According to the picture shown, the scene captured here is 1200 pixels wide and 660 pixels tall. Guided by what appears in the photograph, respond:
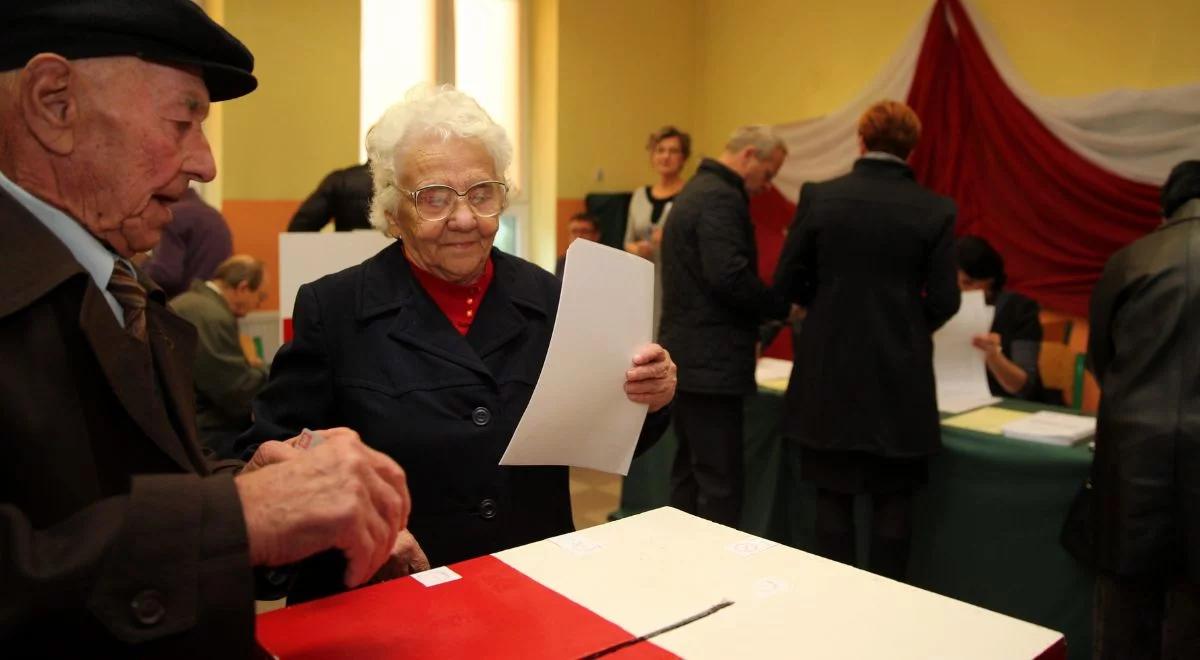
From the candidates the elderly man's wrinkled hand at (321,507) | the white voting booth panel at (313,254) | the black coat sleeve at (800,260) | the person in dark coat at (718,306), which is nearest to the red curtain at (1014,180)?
the person in dark coat at (718,306)

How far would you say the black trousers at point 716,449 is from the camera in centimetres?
324

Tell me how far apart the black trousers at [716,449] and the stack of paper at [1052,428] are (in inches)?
36.5

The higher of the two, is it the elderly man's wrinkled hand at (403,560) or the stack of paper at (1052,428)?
the elderly man's wrinkled hand at (403,560)

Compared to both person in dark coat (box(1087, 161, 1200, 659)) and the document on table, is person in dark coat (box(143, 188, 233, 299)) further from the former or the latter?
person in dark coat (box(1087, 161, 1200, 659))

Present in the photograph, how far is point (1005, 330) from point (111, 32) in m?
3.29

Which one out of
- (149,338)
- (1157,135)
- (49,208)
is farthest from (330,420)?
(1157,135)

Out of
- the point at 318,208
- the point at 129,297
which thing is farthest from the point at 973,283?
the point at 129,297

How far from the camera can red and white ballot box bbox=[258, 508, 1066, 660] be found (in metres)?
0.90

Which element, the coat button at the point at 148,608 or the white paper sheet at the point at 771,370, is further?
the white paper sheet at the point at 771,370

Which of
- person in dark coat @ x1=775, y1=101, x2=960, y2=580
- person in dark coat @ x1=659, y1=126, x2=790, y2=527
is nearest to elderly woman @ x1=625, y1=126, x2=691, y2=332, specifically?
person in dark coat @ x1=659, y1=126, x2=790, y2=527

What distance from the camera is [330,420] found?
1.45 m

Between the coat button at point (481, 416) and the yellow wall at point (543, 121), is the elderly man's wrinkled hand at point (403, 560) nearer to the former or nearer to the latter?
the coat button at point (481, 416)

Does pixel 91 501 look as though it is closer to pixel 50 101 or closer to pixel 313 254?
pixel 50 101

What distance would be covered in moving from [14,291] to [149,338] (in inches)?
6.9
